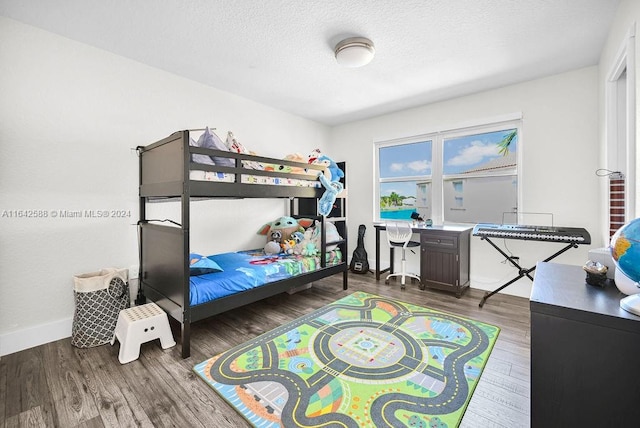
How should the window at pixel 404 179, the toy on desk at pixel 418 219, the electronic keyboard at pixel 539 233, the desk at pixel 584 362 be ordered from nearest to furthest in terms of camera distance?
the desk at pixel 584 362 → the electronic keyboard at pixel 539 233 → the toy on desk at pixel 418 219 → the window at pixel 404 179

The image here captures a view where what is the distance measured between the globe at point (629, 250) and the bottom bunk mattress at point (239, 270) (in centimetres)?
234

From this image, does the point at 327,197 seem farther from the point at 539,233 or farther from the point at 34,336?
the point at 34,336

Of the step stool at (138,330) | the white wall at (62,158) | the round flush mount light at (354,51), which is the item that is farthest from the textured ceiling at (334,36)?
the step stool at (138,330)

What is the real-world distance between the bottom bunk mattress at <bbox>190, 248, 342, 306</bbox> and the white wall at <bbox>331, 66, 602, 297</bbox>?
7.18 ft

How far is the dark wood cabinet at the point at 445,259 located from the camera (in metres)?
3.30

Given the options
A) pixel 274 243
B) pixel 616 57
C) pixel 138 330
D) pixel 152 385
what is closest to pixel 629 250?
pixel 616 57

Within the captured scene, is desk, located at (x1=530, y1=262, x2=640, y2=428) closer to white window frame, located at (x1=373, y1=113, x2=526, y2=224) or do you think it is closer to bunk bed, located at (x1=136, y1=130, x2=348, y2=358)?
bunk bed, located at (x1=136, y1=130, x2=348, y2=358)

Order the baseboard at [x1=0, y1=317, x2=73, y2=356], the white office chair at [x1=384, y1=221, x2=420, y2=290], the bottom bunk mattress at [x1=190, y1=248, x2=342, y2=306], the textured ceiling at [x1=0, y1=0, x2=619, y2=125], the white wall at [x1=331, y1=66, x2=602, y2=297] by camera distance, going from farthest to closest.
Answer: the white office chair at [x1=384, y1=221, x2=420, y2=290], the white wall at [x1=331, y1=66, x2=602, y2=297], the bottom bunk mattress at [x1=190, y1=248, x2=342, y2=306], the baseboard at [x1=0, y1=317, x2=73, y2=356], the textured ceiling at [x1=0, y1=0, x2=619, y2=125]

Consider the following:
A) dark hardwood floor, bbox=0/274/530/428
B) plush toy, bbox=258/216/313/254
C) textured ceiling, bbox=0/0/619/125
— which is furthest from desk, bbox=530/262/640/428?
plush toy, bbox=258/216/313/254

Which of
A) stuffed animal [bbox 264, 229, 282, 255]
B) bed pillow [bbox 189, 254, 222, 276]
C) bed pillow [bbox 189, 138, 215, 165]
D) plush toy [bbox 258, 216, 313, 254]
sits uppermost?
bed pillow [bbox 189, 138, 215, 165]

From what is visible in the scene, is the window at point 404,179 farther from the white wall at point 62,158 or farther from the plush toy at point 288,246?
the white wall at point 62,158

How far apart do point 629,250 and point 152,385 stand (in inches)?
94.9

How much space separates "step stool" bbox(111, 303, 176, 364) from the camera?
1978 mm

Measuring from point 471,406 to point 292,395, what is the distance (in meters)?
1.01
